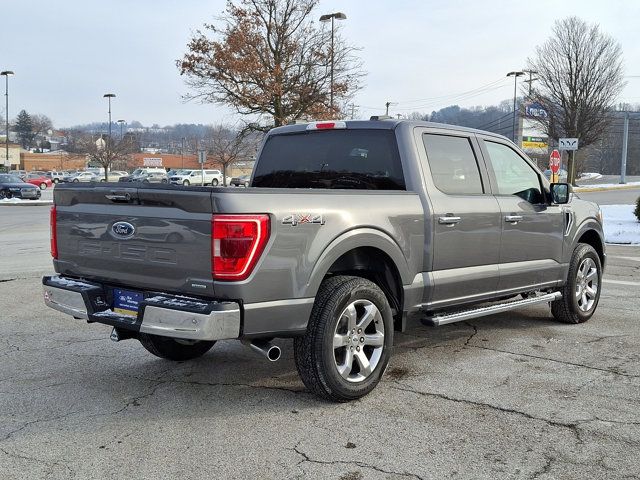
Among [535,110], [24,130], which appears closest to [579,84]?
[535,110]

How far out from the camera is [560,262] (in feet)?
20.7

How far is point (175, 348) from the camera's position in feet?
17.3

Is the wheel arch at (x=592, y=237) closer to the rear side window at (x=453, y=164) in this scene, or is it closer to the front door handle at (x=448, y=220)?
the rear side window at (x=453, y=164)

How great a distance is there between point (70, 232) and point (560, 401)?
3.59 m

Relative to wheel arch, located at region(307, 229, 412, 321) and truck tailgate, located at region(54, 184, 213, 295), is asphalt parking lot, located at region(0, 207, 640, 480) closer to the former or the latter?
wheel arch, located at region(307, 229, 412, 321)

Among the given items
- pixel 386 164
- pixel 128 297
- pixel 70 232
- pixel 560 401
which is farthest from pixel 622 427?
pixel 70 232

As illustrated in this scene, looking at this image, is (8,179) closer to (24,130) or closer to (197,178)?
(197,178)

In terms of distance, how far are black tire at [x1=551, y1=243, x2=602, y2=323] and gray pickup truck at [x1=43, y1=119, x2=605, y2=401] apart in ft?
1.06

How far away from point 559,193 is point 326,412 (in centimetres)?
335

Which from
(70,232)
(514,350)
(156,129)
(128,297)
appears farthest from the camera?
(156,129)

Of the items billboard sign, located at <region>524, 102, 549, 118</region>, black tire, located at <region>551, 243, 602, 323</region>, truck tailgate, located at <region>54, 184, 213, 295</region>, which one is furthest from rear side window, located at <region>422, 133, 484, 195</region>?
billboard sign, located at <region>524, 102, 549, 118</region>

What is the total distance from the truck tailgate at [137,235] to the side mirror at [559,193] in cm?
374

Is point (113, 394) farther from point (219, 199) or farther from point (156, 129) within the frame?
point (156, 129)

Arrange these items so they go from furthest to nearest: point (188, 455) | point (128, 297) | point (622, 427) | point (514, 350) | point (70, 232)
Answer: point (514, 350) → point (70, 232) → point (128, 297) → point (622, 427) → point (188, 455)
